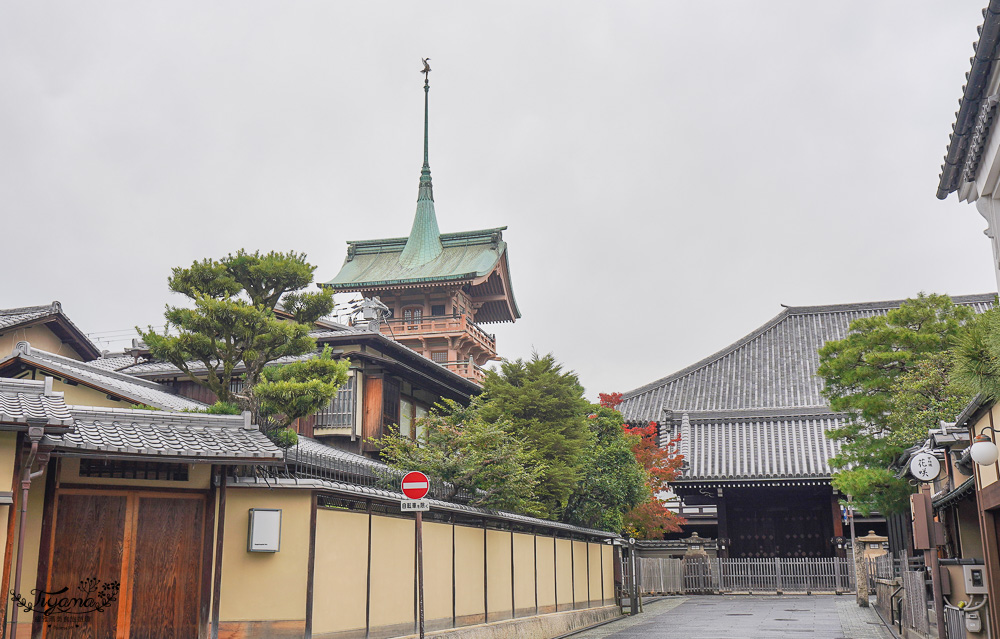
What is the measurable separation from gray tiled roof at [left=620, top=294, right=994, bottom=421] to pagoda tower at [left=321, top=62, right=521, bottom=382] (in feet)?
32.0

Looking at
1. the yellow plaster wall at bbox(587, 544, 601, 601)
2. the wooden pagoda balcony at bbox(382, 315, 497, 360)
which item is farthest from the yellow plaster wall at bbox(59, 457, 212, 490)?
the wooden pagoda balcony at bbox(382, 315, 497, 360)

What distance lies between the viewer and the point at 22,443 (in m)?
10.8

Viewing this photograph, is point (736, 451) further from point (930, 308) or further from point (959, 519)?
point (959, 519)

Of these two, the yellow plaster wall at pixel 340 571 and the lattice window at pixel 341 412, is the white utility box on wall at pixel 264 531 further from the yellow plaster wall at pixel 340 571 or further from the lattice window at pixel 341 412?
Result: the lattice window at pixel 341 412

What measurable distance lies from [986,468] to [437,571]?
31.6ft

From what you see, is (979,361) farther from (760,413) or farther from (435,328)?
(435,328)

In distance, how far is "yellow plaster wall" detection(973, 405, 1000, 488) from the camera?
1205 centimetres

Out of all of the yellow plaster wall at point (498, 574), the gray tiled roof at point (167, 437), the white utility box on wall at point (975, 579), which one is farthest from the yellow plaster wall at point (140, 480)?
the white utility box on wall at point (975, 579)

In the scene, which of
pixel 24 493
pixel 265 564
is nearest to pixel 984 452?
pixel 265 564

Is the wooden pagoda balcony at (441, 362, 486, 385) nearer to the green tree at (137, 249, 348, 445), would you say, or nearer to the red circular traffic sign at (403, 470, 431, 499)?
the green tree at (137, 249, 348, 445)

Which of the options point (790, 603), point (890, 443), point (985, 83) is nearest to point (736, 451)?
point (790, 603)

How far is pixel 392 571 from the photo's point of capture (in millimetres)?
15547

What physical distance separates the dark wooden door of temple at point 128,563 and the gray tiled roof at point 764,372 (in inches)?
1349

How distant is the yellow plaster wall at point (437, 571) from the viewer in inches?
651
